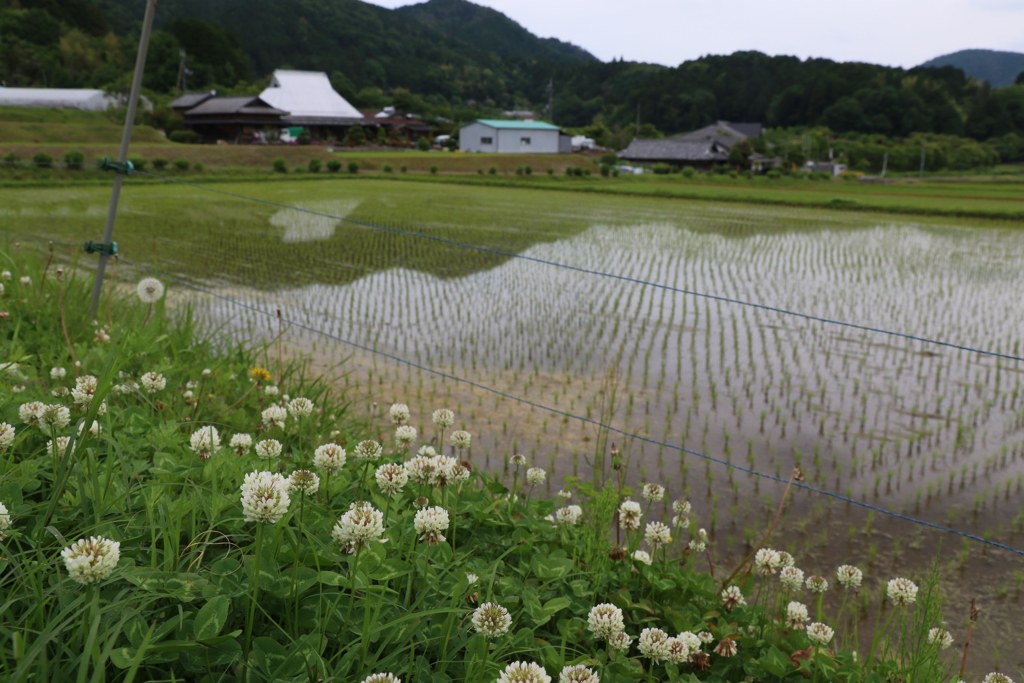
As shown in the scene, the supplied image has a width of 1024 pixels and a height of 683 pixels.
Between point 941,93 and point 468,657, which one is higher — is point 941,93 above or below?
above

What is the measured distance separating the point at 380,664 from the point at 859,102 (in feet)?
241

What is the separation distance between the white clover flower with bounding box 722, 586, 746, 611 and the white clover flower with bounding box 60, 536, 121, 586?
1.63m

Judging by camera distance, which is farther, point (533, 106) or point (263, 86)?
point (533, 106)

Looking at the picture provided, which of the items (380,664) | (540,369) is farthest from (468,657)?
(540,369)

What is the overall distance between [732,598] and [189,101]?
4484cm

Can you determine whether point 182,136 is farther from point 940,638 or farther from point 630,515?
point 940,638

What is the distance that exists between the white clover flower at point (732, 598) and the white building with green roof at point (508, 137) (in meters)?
45.4

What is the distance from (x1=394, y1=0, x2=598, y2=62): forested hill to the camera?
536ft

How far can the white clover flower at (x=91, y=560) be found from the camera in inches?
37.5

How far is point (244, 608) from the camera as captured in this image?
1.28 m

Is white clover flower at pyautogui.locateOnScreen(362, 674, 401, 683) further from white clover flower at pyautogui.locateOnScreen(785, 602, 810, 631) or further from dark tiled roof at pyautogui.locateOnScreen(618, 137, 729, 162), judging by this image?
dark tiled roof at pyautogui.locateOnScreen(618, 137, 729, 162)

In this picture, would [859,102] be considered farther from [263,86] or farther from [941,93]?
[263,86]

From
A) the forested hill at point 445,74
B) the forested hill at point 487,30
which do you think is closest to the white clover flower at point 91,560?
the forested hill at point 445,74

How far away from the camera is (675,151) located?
165 ft
